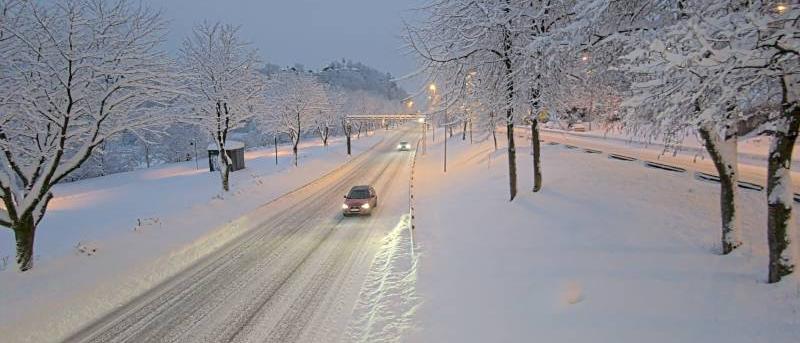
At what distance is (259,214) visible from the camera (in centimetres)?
2088

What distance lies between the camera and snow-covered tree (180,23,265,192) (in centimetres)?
2772

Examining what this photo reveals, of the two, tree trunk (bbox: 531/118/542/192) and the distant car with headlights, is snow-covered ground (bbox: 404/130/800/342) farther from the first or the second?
the distant car with headlights

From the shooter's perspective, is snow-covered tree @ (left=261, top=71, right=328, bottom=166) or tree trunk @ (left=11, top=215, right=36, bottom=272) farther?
snow-covered tree @ (left=261, top=71, right=328, bottom=166)

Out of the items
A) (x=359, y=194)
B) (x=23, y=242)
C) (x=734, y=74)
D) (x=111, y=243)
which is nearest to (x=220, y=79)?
(x=359, y=194)

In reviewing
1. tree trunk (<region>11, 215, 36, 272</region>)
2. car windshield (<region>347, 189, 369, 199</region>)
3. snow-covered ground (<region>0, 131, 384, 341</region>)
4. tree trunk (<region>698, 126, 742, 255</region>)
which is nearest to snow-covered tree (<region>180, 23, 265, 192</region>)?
snow-covered ground (<region>0, 131, 384, 341</region>)

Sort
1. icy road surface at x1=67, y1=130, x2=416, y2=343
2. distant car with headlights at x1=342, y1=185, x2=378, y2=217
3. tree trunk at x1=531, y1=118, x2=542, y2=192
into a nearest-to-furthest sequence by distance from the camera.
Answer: icy road surface at x1=67, y1=130, x2=416, y2=343 → tree trunk at x1=531, y1=118, x2=542, y2=192 → distant car with headlights at x1=342, y1=185, x2=378, y2=217

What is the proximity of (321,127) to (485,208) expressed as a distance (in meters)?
54.9

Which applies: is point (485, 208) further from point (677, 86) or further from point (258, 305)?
point (677, 86)

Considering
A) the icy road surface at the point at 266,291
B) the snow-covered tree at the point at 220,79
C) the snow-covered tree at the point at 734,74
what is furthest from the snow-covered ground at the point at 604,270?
the snow-covered tree at the point at 220,79

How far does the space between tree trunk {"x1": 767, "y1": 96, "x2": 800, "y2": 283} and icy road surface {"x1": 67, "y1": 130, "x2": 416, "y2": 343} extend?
763 cm

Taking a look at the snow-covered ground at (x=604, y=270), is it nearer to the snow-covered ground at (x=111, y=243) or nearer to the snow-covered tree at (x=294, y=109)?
the snow-covered ground at (x=111, y=243)

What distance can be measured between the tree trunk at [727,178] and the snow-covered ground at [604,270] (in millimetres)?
298

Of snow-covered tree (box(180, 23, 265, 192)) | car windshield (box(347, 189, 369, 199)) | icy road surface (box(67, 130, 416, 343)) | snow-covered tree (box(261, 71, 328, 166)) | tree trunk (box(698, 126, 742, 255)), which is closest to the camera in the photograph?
tree trunk (box(698, 126, 742, 255))

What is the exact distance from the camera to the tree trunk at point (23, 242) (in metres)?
11.6
